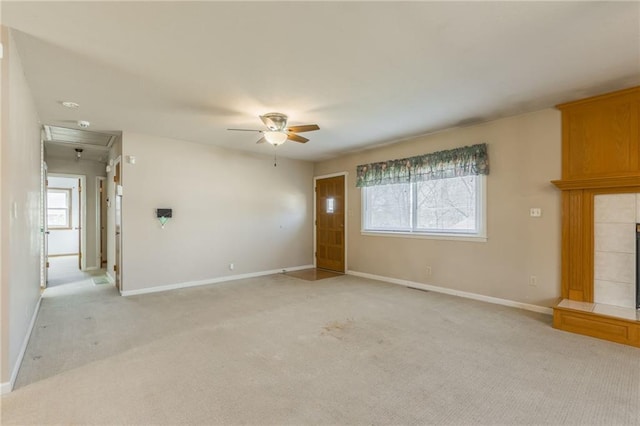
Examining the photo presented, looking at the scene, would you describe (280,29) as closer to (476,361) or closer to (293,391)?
(293,391)

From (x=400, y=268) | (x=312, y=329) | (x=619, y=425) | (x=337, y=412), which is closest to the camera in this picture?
(x=619, y=425)

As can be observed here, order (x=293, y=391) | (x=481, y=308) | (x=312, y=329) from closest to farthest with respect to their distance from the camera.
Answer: (x=293, y=391) < (x=312, y=329) < (x=481, y=308)

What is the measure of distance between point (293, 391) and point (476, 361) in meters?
1.58

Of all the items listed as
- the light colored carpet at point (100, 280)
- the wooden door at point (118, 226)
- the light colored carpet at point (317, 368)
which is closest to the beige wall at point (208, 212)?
the wooden door at point (118, 226)

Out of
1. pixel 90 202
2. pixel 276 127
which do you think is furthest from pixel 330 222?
pixel 90 202

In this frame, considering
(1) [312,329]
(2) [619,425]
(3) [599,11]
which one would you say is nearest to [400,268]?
(1) [312,329]

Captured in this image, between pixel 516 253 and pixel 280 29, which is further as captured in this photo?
pixel 516 253

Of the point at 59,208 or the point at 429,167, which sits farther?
the point at 59,208

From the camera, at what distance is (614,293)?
11.3 feet

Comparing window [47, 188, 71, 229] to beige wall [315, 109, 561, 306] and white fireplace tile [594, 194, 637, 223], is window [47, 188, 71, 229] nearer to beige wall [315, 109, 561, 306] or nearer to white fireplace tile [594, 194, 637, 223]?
beige wall [315, 109, 561, 306]

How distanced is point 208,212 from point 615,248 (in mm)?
5863

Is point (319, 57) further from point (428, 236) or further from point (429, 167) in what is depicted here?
point (428, 236)

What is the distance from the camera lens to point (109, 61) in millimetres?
2672

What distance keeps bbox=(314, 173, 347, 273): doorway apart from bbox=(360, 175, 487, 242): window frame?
563mm
